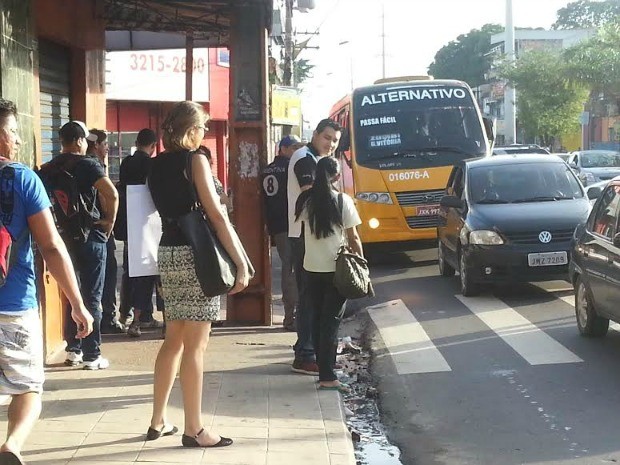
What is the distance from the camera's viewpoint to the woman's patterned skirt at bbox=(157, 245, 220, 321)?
499 centimetres

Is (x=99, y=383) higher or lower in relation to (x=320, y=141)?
lower

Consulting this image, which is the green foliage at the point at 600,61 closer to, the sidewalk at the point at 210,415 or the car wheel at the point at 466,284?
the car wheel at the point at 466,284

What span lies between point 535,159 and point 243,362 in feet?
21.4

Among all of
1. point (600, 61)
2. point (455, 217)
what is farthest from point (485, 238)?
point (600, 61)

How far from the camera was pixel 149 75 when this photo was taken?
23.8 metres

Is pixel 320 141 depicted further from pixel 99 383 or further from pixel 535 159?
pixel 535 159

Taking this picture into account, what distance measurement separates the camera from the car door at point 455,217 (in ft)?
39.3

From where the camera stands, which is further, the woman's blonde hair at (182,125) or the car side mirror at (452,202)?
the car side mirror at (452,202)

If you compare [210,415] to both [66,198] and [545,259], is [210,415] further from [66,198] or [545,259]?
[545,259]

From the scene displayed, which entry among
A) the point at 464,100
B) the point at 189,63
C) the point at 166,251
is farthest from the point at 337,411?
the point at 464,100

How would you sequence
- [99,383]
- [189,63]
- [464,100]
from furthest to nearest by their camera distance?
[464,100] < [189,63] < [99,383]

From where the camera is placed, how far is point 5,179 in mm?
4027

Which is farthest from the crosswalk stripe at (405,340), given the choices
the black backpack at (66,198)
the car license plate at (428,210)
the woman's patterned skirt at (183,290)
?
the car license plate at (428,210)

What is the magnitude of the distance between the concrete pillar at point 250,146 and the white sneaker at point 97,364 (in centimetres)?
224
